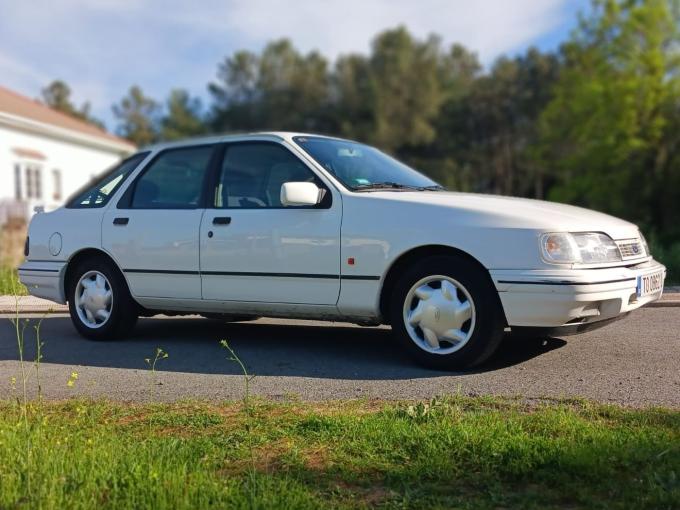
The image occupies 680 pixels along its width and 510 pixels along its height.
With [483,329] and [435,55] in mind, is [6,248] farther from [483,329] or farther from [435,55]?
[435,55]

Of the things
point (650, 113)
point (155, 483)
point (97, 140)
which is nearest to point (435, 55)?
point (650, 113)

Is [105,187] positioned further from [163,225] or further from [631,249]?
[631,249]

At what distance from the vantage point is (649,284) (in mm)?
5203

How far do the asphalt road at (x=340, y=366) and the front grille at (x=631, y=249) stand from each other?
742 millimetres

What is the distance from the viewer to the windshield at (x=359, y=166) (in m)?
5.63

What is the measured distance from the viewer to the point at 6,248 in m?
18.9

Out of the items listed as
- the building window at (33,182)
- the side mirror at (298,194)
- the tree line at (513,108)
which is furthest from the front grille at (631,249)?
the building window at (33,182)

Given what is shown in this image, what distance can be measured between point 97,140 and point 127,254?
28020 mm

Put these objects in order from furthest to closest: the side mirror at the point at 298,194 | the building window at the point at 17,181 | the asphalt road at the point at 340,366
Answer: the building window at the point at 17,181 < the side mirror at the point at 298,194 < the asphalt road at the point at 340,366

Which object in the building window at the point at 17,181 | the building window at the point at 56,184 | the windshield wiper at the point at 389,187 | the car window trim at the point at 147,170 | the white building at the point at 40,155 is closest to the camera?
the windshield wiper at the point at 389,187

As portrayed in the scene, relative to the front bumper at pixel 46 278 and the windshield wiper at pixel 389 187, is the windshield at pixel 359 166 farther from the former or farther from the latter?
the front bumper at pixel 46 278

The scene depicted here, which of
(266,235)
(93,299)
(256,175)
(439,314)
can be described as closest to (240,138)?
(256,175)

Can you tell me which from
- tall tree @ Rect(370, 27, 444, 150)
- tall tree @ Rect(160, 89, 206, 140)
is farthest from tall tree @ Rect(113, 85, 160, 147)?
tall tree @ Rect(370, 27, 444, 150)

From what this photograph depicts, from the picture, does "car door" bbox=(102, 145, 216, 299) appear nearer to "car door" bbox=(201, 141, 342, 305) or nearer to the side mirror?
"car door" bbox=(201, 141, 342, 305)
